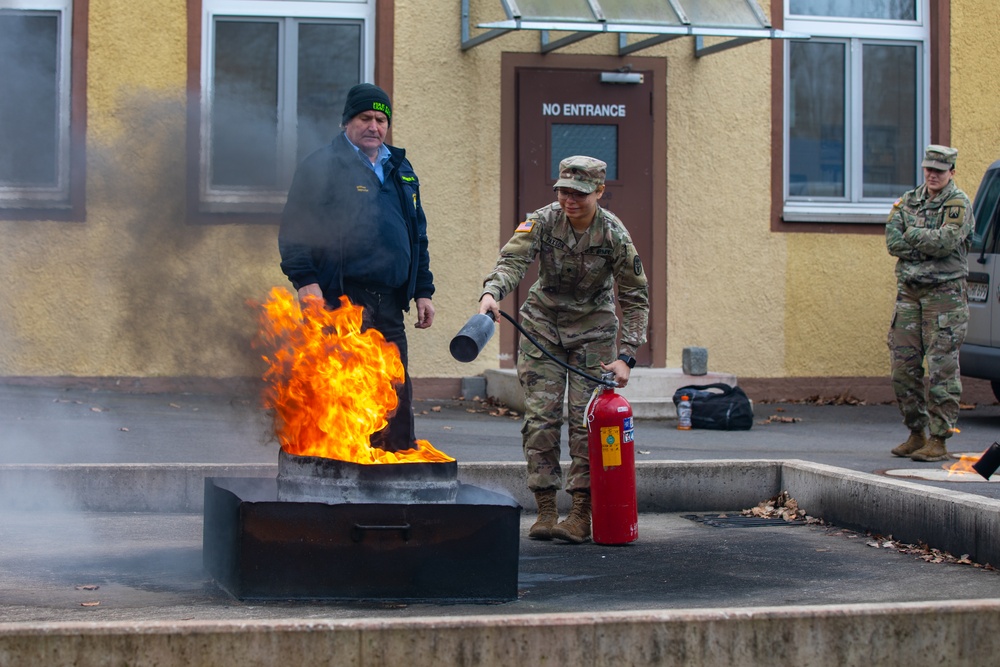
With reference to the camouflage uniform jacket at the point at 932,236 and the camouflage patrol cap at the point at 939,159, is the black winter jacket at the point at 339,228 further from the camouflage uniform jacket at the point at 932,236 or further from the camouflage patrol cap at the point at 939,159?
the camouflage patrol cap at the point at 939,159

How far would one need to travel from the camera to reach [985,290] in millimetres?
12000

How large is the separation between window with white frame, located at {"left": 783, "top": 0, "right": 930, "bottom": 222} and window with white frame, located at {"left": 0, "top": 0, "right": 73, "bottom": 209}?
733cm

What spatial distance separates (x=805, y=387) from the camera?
13773 mm

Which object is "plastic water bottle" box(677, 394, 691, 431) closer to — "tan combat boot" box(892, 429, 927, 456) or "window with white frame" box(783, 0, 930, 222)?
"tan combat boot" box(892, 429, 927, 456)

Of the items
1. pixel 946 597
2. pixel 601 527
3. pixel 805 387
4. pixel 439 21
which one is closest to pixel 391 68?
pixel 439 21

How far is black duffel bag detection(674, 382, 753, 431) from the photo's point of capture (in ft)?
37.2

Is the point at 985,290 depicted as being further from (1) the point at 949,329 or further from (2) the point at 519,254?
(2) the point at 519,254

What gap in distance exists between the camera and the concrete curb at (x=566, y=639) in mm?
4062

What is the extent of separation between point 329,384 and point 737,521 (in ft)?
10.1

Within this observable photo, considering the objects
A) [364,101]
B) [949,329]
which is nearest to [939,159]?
[949,329]

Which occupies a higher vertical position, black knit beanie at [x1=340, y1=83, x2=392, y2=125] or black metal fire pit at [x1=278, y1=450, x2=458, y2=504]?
black knit beanie at [x1=340, y1=83, x2=392, y2=125]

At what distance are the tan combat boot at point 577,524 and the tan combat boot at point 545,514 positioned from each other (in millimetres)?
54

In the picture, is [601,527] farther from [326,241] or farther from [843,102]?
[843,102]

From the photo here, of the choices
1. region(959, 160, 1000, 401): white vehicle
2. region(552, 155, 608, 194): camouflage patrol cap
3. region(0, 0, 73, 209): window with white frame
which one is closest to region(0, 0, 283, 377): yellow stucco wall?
region(0, 0, 73, 209): window with white frame
